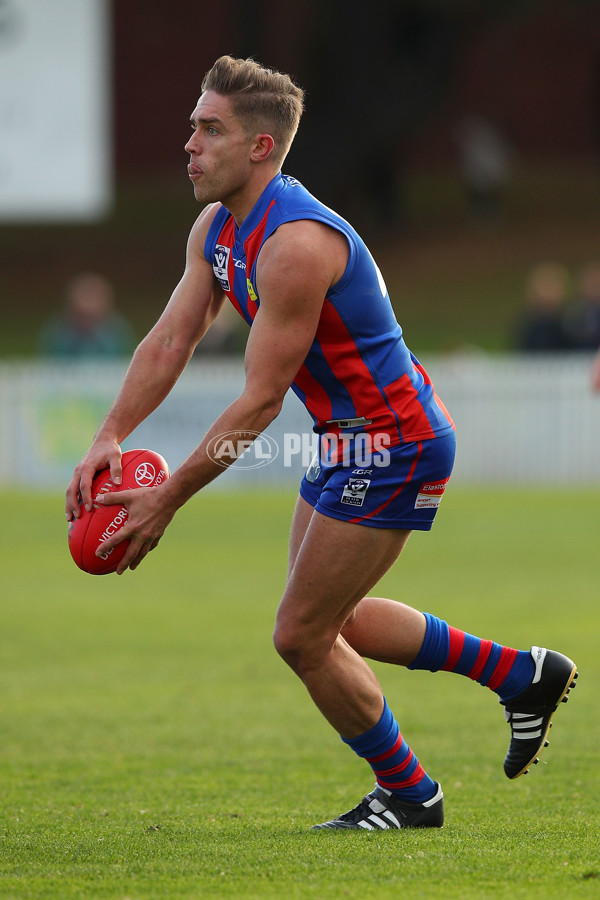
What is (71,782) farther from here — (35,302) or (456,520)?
(35,302)

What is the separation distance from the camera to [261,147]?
14.8 ft

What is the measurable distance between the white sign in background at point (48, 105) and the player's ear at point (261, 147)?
45.4ft

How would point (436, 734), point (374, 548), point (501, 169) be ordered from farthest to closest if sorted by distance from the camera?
1. point (501, 169)
2. point (436, 734)
3. point (374, 548)

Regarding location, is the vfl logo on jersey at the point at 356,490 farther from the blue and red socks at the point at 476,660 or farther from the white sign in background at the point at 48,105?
the white sign in background at the point at 48,105

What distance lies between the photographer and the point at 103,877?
4.08m

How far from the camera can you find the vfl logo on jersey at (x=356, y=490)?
14.9ft

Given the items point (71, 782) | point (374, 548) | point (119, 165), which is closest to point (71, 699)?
point (71, 782)

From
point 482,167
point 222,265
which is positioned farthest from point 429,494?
point 482,167

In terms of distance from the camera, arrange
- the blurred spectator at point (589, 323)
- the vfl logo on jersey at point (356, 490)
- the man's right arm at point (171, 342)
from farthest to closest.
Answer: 1. the blurred spectator at point (589, 323)
2. the man's right arm at point (171, 342)
3. the vfl logo on jersey at point (356, 490)

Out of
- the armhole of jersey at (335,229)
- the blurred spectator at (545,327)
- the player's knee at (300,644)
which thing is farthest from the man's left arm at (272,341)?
the blurred spectator at (545,327)

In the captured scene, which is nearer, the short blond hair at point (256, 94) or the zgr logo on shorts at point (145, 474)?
the short blond hair at point (256, 94)

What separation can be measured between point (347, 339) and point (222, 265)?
1.73 ft

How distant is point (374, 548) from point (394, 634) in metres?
0.43

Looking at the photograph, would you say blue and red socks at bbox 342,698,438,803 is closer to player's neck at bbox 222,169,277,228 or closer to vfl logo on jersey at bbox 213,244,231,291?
vfl logo on jersey at bbox 213,244,231,291
